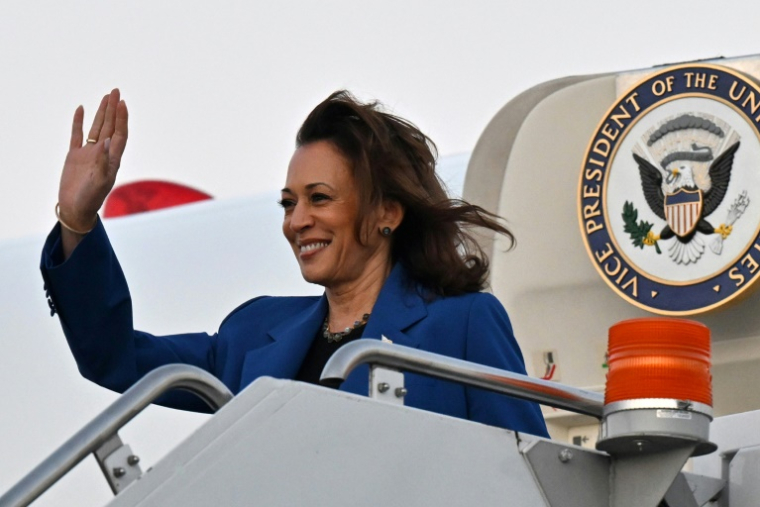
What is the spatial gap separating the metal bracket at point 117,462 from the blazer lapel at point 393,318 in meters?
0.84

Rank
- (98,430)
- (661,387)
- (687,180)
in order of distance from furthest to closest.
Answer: (687,180) → (661,387) → (98,430)

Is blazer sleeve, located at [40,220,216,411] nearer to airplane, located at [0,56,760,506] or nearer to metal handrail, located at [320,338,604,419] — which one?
metal handrail, located at [320,338,604,419]

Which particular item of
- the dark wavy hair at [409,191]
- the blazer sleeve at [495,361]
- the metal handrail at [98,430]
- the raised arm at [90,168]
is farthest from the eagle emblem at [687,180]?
the metal handrail at [98,430]

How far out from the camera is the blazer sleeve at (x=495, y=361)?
12.5 feet

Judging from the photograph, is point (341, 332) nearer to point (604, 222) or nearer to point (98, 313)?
point (98, 313)

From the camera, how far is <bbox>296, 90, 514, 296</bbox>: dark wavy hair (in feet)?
13.7

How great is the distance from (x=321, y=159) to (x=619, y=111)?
10.1 feet

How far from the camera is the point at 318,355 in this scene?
412cm

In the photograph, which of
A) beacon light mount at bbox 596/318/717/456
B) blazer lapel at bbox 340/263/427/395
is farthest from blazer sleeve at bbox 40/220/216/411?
beacon light mount at bbox 596/318/717/456

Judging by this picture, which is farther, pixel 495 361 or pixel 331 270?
pixel 331 270

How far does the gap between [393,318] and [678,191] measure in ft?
10.1

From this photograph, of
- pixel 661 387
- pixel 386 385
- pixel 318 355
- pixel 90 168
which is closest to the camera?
pixel 386 385

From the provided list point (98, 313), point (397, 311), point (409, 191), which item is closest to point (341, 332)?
point (397, 311)

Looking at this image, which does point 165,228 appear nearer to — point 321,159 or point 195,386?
point 321,159
